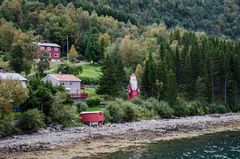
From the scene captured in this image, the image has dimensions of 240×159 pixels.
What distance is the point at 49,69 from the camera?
112 m

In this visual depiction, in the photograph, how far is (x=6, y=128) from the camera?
60469mm

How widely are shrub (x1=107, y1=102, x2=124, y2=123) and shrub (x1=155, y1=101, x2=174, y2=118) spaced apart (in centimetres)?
1267

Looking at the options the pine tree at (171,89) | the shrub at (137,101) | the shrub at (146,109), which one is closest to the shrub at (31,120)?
the shrub at (146,109)

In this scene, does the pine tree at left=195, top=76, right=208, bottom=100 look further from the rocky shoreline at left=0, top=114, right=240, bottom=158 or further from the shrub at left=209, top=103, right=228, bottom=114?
the rocky shoreline at left=0, top=114, right=240, bottom=158

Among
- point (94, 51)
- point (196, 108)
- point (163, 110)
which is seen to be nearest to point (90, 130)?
point (163, 110)

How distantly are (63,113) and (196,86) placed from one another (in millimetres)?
43124

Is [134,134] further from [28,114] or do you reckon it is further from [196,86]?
[196,86]

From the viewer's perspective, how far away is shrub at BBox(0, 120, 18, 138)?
2329 inches

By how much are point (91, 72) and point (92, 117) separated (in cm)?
4643

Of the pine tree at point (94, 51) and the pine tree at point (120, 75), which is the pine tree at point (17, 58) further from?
the pine tree at point (94, 51)

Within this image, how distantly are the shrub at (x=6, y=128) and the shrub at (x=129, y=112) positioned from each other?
2492 cm

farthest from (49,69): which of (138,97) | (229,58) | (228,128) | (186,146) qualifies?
(186,146)

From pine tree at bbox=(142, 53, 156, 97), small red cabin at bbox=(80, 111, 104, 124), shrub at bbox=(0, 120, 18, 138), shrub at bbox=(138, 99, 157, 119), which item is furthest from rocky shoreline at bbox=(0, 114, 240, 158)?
pine tree at bbox=(142, 53, 156, 97)

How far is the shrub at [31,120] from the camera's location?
209 ft
